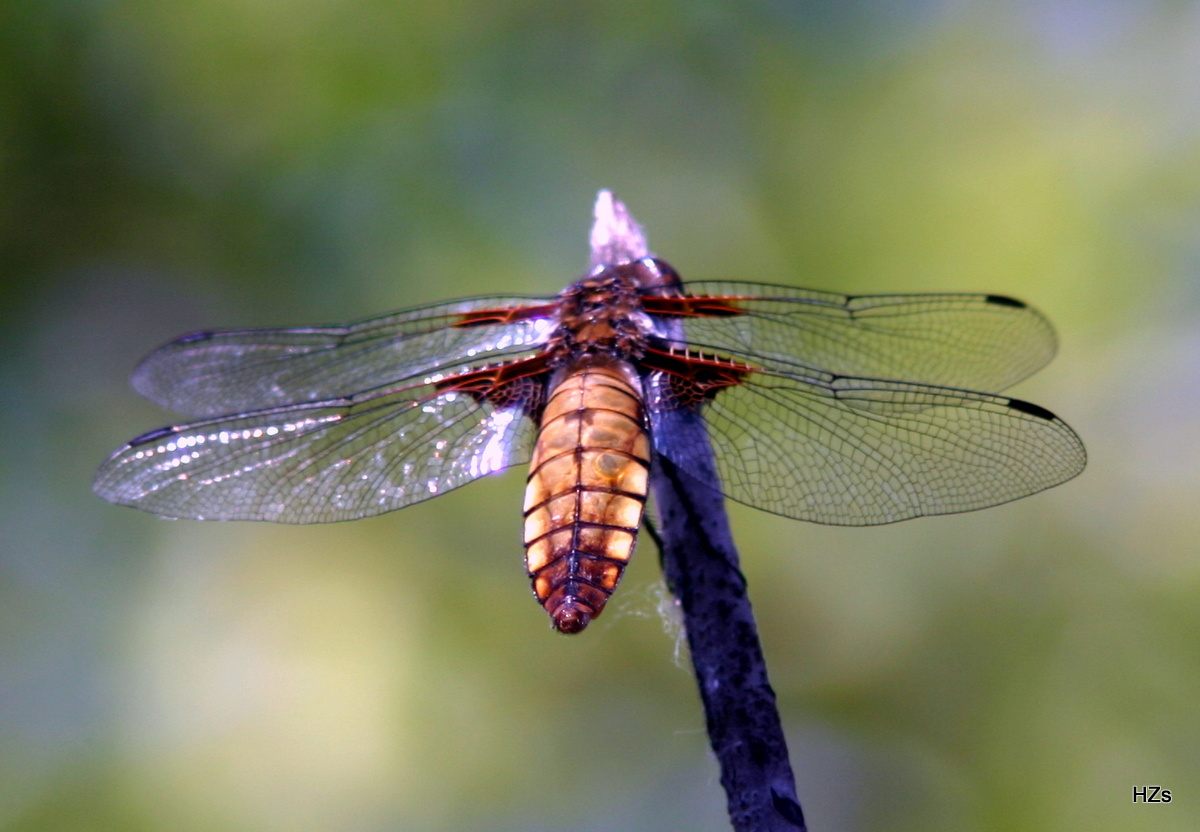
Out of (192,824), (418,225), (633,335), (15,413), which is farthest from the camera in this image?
(418,225)

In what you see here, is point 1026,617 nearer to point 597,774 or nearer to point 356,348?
point 597,774

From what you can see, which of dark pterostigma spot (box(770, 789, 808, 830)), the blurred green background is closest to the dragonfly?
dark pterostigma spot (box(770, 789, 808, 830))

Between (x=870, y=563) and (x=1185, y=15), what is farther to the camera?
(x=1185, y=15)

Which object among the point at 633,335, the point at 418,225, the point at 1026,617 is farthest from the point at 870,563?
the point at 418,225

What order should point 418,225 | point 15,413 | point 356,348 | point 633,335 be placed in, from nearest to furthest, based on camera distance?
point 633,335 < point 356,348 < point 15,413 < point 418,225

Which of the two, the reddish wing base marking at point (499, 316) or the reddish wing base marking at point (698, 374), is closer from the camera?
the reddish wing base marking at point (698, 374)

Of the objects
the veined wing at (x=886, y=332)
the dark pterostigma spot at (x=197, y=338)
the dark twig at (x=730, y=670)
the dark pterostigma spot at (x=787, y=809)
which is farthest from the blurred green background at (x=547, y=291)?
the dark pterostigma spot at (x=787, y=809)

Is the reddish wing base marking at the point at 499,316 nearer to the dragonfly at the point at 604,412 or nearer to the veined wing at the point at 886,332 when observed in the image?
the dragonfly at the point at 604,412

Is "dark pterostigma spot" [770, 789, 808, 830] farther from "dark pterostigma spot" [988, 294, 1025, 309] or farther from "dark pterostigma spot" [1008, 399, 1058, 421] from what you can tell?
"dark pterostigma spot" [988, 294, 1025, 309]
